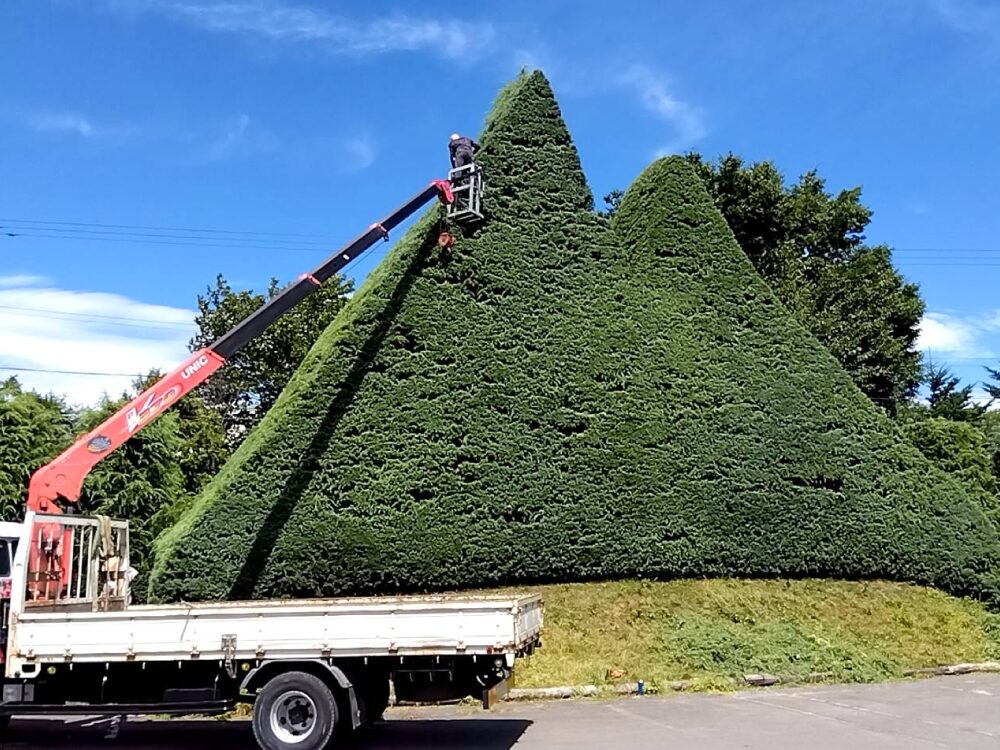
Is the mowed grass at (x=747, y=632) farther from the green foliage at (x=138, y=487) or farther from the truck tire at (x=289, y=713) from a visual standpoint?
the green foliage at (x=138, y=487)

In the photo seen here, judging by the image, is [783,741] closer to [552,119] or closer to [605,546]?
[605,546]

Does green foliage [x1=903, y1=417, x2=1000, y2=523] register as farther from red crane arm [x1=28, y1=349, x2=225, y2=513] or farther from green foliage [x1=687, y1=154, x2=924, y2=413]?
red crane arm [x1=28, y1=349, x2=225, y2=513]

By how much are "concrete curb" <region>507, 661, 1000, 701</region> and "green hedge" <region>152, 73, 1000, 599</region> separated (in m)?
1.81

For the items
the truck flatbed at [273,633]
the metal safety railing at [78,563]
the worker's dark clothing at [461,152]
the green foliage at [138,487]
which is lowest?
the truck flatbed at [273,633]

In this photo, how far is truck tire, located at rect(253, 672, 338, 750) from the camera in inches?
312

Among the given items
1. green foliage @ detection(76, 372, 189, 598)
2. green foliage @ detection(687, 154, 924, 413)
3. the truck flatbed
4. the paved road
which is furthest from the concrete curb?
green foliage @ detection(687, 154, 924, 413)

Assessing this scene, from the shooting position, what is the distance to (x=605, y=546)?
1402 centimetres

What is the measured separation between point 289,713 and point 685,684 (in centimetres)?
603

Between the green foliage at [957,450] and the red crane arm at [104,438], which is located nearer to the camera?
the red crane arm at [104,438]

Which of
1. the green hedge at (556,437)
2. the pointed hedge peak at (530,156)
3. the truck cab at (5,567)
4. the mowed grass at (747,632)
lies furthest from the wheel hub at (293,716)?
the pointed hedge peak at (530,156)

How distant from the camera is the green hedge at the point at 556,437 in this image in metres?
13.6

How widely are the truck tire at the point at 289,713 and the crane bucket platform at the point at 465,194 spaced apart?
8.57 metres

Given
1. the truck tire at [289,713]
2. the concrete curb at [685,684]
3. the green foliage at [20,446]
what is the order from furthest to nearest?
the green foliage at [20,446] < the concrete curb at [685,684] < the truck tire at [289,713]

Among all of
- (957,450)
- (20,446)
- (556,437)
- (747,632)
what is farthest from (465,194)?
(957,450)
